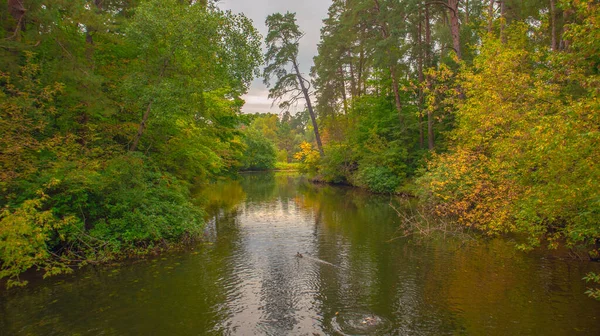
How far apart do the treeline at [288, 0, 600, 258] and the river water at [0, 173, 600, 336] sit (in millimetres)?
1574

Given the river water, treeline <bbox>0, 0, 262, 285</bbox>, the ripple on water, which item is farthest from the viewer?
treeline <bbox>0, 0, 262, 285</bbox>

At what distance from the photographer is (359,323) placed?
774 centimetres

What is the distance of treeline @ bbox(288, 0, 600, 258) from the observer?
8309 mm

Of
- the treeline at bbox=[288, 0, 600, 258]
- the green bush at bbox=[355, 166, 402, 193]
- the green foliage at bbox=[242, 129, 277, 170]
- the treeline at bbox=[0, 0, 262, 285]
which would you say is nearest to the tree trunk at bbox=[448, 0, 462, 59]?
the treeline at bbox=[288, 0, 600, 258]

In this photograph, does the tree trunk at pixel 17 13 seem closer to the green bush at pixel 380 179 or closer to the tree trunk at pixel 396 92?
the green bush at pixel 380 179

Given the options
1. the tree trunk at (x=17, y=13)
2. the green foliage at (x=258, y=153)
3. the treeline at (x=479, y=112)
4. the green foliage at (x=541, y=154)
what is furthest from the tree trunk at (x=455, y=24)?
the green foliage at (x=258, y=153)

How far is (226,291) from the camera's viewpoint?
9.52 m

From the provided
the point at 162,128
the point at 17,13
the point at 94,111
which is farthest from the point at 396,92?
the point at 17,13

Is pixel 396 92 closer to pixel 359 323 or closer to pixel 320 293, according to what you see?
pixel 320 293

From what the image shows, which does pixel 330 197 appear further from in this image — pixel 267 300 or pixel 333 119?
pixel 267 300

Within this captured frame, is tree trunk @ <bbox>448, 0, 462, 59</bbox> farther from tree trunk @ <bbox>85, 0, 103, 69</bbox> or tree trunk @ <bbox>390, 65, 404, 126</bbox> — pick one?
tree trunk @ <bbox>85, 0, 103, 69</bbox>

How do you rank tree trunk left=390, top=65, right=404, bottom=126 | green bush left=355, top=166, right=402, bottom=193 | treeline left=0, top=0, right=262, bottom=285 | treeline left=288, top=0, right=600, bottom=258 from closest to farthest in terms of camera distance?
treeline left=288, top=0, right=600, bottom=258 < treeline left=0, top=0, right=262, bottom=285 < green bush left=355, top=166, right=402, bottom=193 < tree trunk left=390, top=65, right=404, bottom=126

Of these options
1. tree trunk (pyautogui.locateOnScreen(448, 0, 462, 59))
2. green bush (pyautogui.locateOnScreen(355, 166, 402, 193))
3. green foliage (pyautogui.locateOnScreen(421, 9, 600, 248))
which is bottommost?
green bush (pyautogui.locateOnScreen(355, 166, 402, 193))

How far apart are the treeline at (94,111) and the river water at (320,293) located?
122 centimetres
